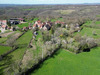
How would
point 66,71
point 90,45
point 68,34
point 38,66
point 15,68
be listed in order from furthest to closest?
point 68,34 → point 90,45 → point 38,66 → point 66,71 → point 15,68

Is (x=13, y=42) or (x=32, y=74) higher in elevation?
(x=13, y=42)

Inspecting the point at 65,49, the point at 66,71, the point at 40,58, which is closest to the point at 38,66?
the point at 40,58

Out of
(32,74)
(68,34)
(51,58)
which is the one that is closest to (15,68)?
(32,74)

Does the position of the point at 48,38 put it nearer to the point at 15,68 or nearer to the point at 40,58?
the point at 40,58

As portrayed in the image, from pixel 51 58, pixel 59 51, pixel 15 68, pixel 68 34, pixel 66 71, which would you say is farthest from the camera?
pixel 68 34

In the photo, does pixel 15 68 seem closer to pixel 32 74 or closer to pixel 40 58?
pixel 32 74

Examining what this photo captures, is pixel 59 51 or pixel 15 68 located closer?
pixel 15 68
